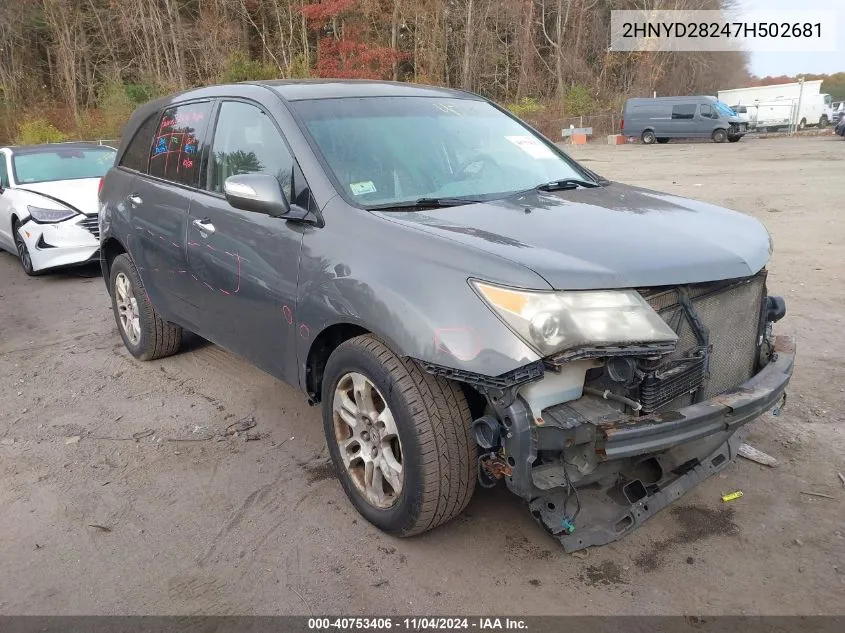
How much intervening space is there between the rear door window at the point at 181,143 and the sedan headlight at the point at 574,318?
2393 millimetres

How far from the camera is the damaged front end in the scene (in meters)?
2.29

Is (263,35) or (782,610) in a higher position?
(263,35)

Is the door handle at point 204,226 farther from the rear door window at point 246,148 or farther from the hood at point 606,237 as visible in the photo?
the hood at point 606,237

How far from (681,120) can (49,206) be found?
1212 inches

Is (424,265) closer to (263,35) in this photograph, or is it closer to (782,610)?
(782,610)

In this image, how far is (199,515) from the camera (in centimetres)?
311

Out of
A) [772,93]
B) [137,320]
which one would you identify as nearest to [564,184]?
[137,320]

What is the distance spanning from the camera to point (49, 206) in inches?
306

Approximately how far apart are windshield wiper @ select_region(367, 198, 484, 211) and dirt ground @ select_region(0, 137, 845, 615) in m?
1.39

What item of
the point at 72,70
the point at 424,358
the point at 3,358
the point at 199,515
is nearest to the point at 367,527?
the point at 199,515

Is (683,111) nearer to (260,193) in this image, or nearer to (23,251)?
(23,251)

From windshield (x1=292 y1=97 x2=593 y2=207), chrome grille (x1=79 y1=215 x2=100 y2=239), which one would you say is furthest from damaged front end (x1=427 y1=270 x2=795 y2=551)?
chrome grille (x1=79 y1=215 x2=100 y2=239)

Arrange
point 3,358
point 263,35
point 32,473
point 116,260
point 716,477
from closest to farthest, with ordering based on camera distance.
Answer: point 716,477 < point 32,473 < point 116,260 < point 3,358 < point 263,35

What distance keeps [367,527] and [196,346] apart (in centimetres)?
294
